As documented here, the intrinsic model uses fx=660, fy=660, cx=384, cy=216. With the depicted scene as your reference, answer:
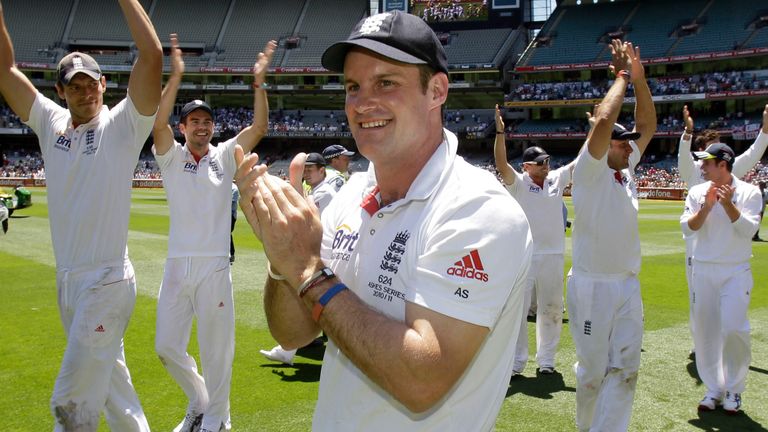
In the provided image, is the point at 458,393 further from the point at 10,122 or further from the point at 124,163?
the point at 10,122

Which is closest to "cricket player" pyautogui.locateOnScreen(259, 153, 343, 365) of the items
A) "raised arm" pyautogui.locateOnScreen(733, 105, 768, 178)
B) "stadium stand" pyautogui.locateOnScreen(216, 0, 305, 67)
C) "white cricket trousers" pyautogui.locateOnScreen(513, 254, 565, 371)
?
"white cricket trousers" pyautogui.locateOnScreen(513, 254, 565, 371)

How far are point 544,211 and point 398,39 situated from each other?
6.93m

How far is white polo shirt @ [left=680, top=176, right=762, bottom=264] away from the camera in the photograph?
22.0ft

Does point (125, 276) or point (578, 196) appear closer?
point (125, 276)

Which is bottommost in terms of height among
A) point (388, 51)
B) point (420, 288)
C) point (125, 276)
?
point (125, 276)

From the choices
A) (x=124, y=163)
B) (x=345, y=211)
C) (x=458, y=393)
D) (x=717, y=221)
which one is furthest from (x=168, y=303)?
(x=717, y=221)

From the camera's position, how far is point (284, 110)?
248 ft

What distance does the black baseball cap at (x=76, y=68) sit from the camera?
4246 millimetres

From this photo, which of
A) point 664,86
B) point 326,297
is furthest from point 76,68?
point 664,86

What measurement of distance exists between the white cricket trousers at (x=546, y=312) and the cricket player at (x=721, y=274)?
1.62 metres

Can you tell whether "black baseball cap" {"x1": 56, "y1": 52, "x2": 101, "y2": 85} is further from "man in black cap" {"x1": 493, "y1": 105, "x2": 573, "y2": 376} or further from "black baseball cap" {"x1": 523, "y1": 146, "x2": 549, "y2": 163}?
"black baseball cap" {"x1": 523, "y1": 146, "x2": 549, "y2": 163}

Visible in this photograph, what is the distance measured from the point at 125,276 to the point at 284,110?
72.9 meters

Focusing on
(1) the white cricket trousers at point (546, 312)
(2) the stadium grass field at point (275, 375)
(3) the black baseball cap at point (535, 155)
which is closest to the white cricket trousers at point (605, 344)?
(2) the stadium grass field at point (275, 375)

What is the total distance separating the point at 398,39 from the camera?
83.2 inches
